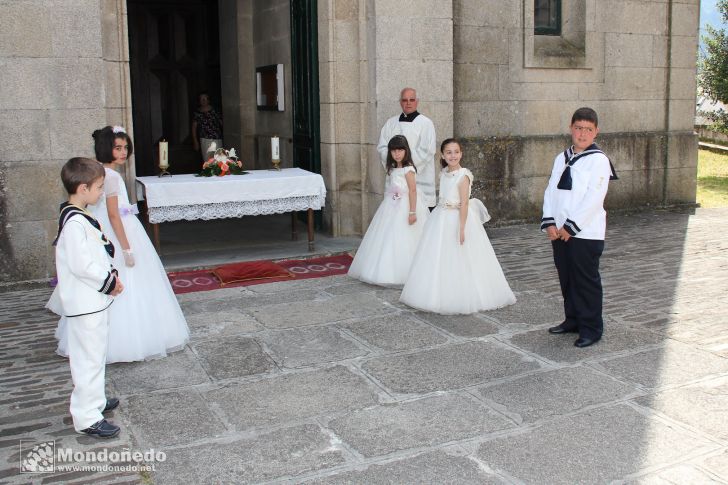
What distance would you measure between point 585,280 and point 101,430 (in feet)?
11.6

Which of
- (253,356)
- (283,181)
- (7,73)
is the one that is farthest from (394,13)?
(253,356)

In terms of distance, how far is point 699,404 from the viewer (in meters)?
4.81

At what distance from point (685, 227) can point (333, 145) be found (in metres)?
5.05

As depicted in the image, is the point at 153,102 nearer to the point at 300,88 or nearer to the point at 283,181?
the point at 300,88

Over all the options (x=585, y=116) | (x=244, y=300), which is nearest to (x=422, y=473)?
(x=585, y=116)

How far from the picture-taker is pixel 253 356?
5895 millimetres

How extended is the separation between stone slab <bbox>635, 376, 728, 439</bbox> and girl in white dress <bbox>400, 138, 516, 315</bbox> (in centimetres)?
222

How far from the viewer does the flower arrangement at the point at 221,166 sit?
9291mm

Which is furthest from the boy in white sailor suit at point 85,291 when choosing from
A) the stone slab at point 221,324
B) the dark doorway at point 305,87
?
the dark doorway at point 305,87

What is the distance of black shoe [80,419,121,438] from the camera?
4449 millimetres

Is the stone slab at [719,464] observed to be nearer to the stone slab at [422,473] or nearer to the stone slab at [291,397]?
the stone slab at [422,473]

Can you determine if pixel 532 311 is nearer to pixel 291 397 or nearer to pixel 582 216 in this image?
pixel 582 216

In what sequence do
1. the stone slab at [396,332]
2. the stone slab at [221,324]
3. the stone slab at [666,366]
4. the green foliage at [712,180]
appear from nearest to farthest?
the stone slab at [666,366]
the stone slab at [396,332]
the stone slab at [221,324]
the green foliage at [712,180]

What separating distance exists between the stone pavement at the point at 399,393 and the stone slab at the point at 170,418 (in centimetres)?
1
